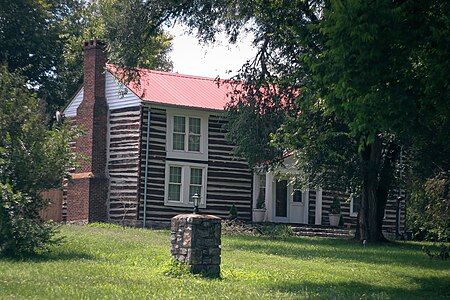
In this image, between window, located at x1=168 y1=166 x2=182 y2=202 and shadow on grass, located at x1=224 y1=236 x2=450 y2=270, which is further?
window, located at x1=168 y1=166 x2=182 y2=202

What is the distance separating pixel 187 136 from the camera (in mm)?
40750

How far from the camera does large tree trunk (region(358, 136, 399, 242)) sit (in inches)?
1318

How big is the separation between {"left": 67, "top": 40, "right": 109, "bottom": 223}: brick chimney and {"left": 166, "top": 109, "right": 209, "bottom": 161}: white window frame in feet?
9.31

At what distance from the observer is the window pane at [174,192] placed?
40.5 meters

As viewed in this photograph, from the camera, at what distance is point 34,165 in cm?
2314

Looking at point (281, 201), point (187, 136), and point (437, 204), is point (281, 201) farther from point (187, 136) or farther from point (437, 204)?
point (437, 204)

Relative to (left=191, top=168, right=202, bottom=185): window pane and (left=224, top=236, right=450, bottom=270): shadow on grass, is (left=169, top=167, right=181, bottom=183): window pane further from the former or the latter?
(left=224, top=236, right=450, bottom=270): shadow on grass

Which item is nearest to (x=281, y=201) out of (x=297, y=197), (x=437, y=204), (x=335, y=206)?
(x=297, y=197)

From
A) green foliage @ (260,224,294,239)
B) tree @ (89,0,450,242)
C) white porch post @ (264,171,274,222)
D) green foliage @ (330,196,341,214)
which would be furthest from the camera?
green foliage @ (330,196,341,214)

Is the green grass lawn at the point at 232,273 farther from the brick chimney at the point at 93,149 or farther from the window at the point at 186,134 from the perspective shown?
the window at the point at 186,134

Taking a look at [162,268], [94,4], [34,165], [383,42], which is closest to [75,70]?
[94,4]

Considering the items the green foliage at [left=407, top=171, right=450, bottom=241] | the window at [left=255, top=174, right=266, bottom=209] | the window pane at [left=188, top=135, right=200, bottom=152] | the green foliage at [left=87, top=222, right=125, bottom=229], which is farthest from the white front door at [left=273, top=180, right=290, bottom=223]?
the green foliage at [left=407, top=171, right=450, bottom=241]

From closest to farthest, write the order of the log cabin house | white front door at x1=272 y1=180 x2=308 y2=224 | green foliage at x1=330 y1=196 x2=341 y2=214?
the log cabin house → green foliage at x1=330 y1=196 x2=341 y2=214 → white front door at x1=272 y1=180 x2=308 y2=224

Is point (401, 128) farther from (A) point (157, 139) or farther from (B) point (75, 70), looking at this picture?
(B) point (75, 70)
